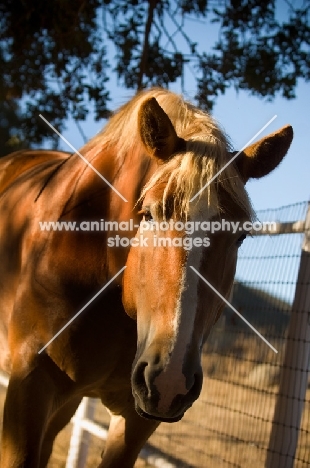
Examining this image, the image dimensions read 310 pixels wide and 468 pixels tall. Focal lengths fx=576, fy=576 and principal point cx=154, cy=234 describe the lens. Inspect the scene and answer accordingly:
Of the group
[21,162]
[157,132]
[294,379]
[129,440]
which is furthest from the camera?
[21,162]

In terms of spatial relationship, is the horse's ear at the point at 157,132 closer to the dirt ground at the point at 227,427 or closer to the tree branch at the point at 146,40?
the dirt ground at the point at 227,427

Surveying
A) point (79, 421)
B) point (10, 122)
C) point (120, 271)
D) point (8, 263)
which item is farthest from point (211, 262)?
point (10, 122)

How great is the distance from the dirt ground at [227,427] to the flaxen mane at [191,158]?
1.61 m

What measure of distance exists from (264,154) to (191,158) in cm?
44

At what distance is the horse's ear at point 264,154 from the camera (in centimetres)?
249

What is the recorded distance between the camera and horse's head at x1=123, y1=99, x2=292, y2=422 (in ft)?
6.33

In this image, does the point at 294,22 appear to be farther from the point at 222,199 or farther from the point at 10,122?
the point at 10,122

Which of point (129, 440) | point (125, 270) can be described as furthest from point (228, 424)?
point (125, 270)

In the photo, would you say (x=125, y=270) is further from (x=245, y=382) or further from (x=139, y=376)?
(x=245, y=382)

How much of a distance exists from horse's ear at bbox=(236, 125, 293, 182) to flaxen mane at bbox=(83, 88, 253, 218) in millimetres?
101

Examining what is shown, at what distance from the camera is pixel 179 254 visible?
2049mm

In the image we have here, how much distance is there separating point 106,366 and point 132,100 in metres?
1.32

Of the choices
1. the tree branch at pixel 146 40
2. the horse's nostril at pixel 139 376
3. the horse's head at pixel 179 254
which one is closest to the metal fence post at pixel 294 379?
the horse's head at pixel 179 254

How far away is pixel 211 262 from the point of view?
6.91 feet
